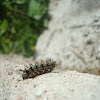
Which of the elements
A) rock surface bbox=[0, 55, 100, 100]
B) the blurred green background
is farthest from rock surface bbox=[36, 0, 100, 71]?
rock surface bbox=[0, 55, 100, 100]

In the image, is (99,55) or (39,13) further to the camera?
(39,13)

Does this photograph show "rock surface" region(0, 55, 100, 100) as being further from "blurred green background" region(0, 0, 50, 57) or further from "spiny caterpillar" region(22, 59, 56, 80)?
"blurred green background" region(0, 0, 50, 57)

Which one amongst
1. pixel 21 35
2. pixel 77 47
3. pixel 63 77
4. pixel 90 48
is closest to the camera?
pixel 63 77

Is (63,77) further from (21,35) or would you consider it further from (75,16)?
(21,35)

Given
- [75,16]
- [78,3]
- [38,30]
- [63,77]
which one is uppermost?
[78,3]

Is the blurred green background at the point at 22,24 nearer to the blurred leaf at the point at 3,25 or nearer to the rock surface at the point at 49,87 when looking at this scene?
the blurred leaf at the point at 3,25

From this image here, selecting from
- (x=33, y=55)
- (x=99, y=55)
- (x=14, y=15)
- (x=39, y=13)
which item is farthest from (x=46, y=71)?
(x=14, y=15)

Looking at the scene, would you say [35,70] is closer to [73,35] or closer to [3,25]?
[73,35]
